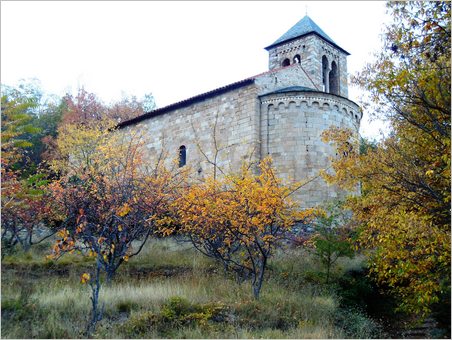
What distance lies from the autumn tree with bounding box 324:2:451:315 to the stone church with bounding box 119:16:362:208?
253 inches

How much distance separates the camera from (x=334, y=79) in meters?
23.3

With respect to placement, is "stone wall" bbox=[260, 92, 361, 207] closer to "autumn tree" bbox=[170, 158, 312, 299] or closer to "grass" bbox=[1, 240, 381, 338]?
"grass" bbox=[1, 240, 381, 338]

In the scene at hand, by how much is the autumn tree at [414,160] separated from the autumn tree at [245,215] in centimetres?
165

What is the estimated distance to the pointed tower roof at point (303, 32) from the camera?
22.2 metres

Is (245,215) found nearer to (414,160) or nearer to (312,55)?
(414,160)

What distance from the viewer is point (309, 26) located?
890 inches

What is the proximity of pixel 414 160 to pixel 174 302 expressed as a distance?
553 cm

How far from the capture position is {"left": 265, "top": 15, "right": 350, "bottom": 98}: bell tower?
21.7m

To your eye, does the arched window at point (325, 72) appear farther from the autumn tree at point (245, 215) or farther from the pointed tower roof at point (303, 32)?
the autumn tree at point (245, 215)

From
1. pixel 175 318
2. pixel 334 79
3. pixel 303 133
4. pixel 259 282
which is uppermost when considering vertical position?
pixel 334 79

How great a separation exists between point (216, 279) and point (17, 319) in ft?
16.5

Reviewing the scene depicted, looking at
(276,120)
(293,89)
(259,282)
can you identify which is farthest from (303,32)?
(259,282)

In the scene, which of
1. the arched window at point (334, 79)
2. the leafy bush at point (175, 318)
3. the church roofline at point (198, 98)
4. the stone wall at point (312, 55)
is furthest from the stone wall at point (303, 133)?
the leafy bush at point (175, 318)

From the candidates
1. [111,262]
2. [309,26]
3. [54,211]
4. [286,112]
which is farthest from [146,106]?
[111,262]
